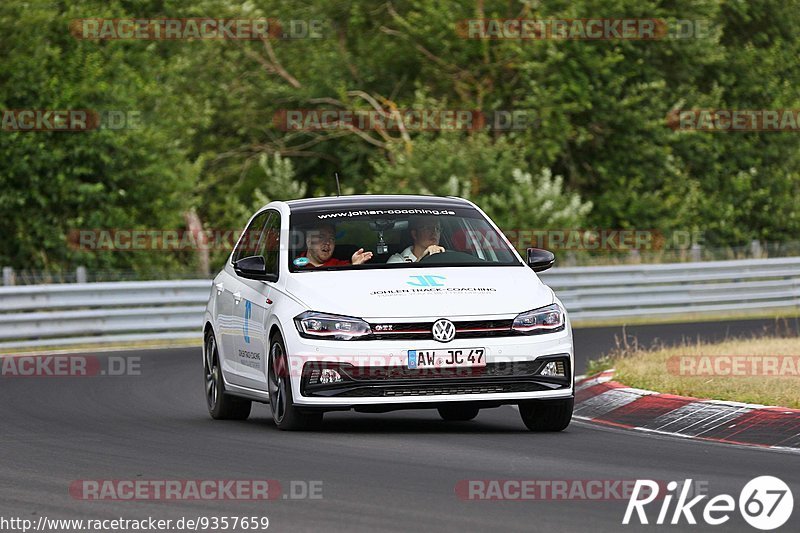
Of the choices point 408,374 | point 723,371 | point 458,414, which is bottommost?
point 723,371

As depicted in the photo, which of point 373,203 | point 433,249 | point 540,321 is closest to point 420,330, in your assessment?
point 540,321

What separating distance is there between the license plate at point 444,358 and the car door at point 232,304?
217 centimetres

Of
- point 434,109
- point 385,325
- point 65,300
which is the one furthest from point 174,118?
point 385,325

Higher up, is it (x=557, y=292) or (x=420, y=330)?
(x=420, y=330)

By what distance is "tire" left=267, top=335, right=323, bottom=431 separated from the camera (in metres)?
11.9

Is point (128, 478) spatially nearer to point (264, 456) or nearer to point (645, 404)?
point (264, 456)

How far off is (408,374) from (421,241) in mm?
1654

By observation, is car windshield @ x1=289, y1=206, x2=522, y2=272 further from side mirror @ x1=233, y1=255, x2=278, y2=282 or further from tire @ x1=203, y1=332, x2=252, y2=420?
tire @ x1=203, y1=332, x2=252, y2=420

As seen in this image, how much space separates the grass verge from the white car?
1.81 metres

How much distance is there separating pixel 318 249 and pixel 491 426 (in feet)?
5.92

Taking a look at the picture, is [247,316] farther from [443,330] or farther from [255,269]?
[443,330]

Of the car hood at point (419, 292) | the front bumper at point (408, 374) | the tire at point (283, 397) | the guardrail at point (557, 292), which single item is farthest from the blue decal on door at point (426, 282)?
the guardrail at point (557, 292)

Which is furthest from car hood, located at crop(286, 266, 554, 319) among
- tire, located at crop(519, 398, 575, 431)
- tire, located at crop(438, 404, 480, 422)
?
tire, located at crop(438, 404, 480, 422)

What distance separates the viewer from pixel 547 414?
484 inches
